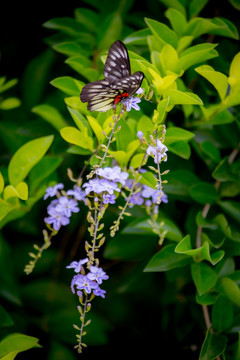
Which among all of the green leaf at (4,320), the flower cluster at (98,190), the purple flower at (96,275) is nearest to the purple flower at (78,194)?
the flower cluster at (98,190)

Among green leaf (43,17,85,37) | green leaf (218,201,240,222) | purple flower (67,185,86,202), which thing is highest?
green leaf (43,17,85,37)

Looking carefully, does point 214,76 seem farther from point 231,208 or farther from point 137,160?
point 231,208

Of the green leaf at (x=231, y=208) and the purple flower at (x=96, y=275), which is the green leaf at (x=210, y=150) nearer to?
the green leaf at (x=231, y=208)

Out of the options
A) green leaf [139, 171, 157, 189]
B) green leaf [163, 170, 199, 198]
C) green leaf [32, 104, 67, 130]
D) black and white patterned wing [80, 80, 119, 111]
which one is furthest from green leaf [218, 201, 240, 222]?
green leaf [32, 104, 67, 130]

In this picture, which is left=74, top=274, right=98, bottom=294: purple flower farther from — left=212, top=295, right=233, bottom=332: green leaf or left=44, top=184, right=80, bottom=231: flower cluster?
left=212, top=295, right=233, bottom=332: green leaf

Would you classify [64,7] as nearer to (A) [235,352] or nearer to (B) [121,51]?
(B) [121,51]

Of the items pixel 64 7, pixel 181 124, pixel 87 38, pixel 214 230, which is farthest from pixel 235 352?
pixel 64 7

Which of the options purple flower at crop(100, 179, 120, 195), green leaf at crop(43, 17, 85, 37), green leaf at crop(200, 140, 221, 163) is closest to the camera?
purple flower at crop(100, 179, 120, 195)

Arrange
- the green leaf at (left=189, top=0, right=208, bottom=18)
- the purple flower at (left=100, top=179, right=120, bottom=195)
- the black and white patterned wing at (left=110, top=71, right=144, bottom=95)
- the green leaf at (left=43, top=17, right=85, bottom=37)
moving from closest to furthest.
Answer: the black and white patterned wing at (left=110, top=71, right=144, bottom=95)
the purple flower at (left=100, top=179, right=120, bottom=195)
the green leaf at (left=189, top=0, right=208, bottom=18)
the green leaf at (left=43, top=17, right=85, bottom=37)
